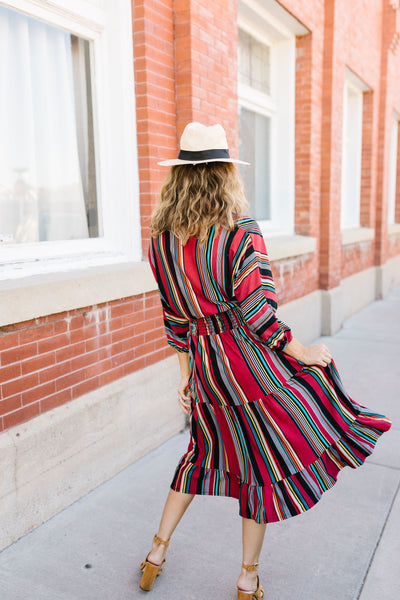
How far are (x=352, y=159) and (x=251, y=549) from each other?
8.68 metres

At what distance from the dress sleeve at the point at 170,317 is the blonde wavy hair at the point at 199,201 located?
0.12 m

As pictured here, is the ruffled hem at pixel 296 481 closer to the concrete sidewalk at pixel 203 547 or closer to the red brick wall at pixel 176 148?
the concrete sidewalk at pixel 203 547

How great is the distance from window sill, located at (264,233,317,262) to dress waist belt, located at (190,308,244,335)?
3363mm

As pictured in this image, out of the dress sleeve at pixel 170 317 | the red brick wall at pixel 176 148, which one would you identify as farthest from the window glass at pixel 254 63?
the dress sleeve at pixel 170 317

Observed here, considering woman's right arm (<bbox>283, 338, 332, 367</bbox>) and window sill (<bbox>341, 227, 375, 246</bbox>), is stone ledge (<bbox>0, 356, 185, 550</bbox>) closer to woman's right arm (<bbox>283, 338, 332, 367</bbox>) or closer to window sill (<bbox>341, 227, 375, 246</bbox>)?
woman's right arm (<bbox>283, 338, 332, 367</bbox>)

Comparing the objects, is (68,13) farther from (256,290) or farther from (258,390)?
(258,390)

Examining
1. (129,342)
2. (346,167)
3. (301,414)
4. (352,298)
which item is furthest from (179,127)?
(346,167)

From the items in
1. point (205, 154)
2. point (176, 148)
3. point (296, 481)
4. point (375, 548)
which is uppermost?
point (176, 148)

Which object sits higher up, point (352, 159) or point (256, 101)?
point (256, 101)

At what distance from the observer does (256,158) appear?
6.63m

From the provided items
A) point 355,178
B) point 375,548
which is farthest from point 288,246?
point 355,178

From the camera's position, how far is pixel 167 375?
3.93 metres

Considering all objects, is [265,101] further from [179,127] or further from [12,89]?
[12,89]

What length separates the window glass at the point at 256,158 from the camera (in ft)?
20.4
